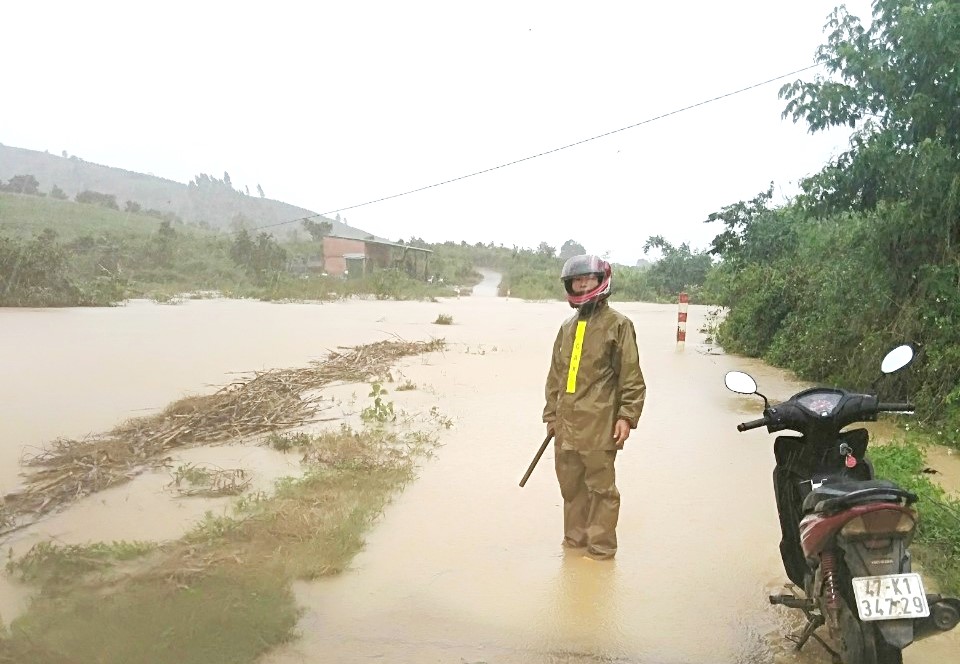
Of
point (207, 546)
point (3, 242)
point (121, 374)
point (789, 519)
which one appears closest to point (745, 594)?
point (789, 519)

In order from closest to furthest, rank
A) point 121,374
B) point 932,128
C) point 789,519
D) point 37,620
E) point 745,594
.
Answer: point 789,519, point 37,620, point 745,594, point 932,128, point 121,374

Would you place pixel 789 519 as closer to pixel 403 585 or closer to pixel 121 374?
pixel 403 585

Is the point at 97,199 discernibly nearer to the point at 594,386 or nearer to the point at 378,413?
the point at 378,413

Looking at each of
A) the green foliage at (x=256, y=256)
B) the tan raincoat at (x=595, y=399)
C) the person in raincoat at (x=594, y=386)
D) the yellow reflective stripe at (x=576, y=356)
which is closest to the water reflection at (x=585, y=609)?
the tan raincoat at (x=595, y=399)

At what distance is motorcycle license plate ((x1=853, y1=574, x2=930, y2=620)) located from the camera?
8.09ft

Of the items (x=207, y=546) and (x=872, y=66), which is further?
(x=872, y=66)

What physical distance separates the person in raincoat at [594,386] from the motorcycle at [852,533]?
3.03 feet

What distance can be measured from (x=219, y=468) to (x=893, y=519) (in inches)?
208

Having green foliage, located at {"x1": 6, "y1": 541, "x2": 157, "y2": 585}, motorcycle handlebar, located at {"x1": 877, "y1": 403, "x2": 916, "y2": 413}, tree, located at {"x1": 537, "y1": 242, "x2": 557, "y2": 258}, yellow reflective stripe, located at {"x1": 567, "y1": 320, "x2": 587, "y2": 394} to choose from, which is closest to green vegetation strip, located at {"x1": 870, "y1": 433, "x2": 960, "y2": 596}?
motorcycle handlebar, located at {"x1": 877, "y1": 403, "x2": 916, "y2": 413}

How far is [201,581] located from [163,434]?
372 centimetres

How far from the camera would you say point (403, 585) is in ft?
13.3

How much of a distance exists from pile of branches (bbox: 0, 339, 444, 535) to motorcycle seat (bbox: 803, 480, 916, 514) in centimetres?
487

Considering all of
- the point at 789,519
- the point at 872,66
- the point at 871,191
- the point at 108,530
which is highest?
the point at 872,66

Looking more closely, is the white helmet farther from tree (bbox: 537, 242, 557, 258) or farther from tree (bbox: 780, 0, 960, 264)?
tree (bbox: 537, 242, 557, 258)
